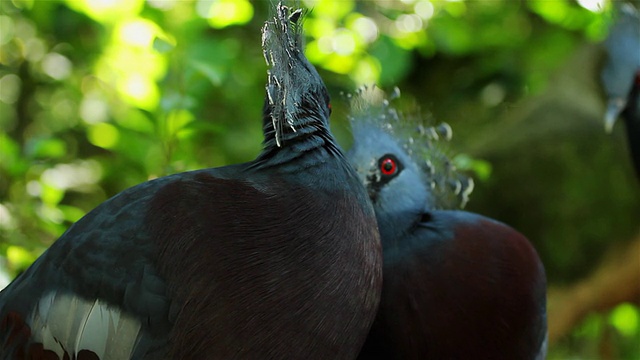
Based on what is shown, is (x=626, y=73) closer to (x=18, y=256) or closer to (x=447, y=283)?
(x=447, y=283)

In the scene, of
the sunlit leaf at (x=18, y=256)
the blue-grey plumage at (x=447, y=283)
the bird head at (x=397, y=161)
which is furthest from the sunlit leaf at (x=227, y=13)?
the sunlit leaf at (x=18, y=256)

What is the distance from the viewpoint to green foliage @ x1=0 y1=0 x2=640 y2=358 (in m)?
2.60

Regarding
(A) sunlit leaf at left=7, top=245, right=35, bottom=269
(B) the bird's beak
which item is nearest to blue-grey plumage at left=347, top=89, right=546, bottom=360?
(A) sunlit leaf at left=7, top=245, right=35, bottom=269

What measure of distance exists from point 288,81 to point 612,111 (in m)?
2.29

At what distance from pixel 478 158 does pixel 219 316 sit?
2.37 metres

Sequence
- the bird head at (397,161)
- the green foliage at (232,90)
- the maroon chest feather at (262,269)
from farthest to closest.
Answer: the green foliage at (232,90)
the bird head at (397,161)
the maroon chest feather at (262,269)

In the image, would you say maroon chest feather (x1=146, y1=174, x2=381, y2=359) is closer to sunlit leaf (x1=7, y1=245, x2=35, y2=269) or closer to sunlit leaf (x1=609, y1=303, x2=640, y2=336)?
sunlit leaf (x1=7, y1=245, x2=35, y2=269)

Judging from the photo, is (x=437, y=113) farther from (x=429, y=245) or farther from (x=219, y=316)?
(x=219, y=316)

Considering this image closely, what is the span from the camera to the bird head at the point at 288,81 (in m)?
1.58

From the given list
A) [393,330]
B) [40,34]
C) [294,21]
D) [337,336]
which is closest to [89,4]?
[40,34]

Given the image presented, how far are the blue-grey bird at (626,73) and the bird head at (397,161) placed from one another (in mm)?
1264

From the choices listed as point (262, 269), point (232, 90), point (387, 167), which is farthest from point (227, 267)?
point (232, 90)

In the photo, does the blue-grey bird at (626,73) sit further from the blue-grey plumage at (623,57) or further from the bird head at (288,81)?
the bird head at (288,81)

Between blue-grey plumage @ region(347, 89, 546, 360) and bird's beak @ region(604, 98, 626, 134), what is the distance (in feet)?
4.85
